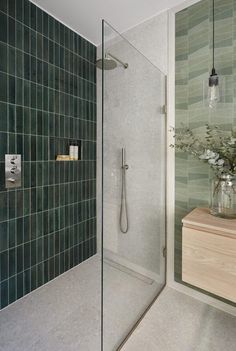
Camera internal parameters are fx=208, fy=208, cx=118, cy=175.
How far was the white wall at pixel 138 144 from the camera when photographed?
1.27 metres

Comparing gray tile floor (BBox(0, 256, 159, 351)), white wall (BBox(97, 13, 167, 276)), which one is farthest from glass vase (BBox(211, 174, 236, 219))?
gray tile floor (BBox(0, 256, 159, 351))

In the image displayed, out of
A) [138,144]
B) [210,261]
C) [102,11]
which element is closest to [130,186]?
[138,144]

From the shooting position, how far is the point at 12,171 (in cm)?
160

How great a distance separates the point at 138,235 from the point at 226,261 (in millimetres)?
633

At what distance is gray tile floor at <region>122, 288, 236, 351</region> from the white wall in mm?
303

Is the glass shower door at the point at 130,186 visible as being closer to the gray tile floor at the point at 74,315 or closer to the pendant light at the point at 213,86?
the gray tile floor at the point at 74,315

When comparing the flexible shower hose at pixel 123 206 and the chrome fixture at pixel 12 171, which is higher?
the chrome fixture at pixel 12 171

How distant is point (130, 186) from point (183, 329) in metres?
1.01

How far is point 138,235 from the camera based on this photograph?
1588mm

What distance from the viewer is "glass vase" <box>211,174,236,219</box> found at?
1312 mm

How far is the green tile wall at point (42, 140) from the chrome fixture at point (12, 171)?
3 centimetres

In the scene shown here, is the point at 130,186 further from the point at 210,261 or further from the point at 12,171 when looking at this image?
the point at 12,171

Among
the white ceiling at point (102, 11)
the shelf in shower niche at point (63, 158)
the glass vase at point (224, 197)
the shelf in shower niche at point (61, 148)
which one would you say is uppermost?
the white ceiling at point (102, 11)

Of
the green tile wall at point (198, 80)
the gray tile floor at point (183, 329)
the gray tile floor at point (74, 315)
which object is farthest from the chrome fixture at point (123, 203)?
the gray tile floor at point (183, 329)
